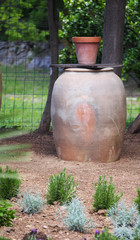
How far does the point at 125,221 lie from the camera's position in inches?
106

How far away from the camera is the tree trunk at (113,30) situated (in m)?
5.25

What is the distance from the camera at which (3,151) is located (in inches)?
62.4

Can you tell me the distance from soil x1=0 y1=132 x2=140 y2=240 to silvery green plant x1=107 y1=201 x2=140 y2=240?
0.08 m

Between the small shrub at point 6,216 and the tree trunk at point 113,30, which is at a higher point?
the tree trunk at point 113,30

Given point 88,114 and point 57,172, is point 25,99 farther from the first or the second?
point 57,172

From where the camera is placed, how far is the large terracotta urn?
429 centimetres

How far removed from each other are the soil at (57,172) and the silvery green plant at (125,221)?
0.26ft

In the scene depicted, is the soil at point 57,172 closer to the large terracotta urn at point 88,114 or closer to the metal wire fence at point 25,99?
the large terracotta urn at point 88,114

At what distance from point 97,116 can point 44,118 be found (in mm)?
1864

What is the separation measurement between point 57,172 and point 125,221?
142 cm

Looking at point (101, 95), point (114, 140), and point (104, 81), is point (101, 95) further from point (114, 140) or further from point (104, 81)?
point (114, 140)

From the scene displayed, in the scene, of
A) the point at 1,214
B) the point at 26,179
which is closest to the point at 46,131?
the point at 26,179

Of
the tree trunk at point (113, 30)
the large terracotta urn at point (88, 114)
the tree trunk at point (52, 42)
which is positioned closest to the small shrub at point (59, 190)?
the large terracotta urn at point (88, 114)

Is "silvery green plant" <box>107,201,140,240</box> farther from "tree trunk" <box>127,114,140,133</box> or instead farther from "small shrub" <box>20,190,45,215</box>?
"tree trunk" <box>127,114,140,133</box>
